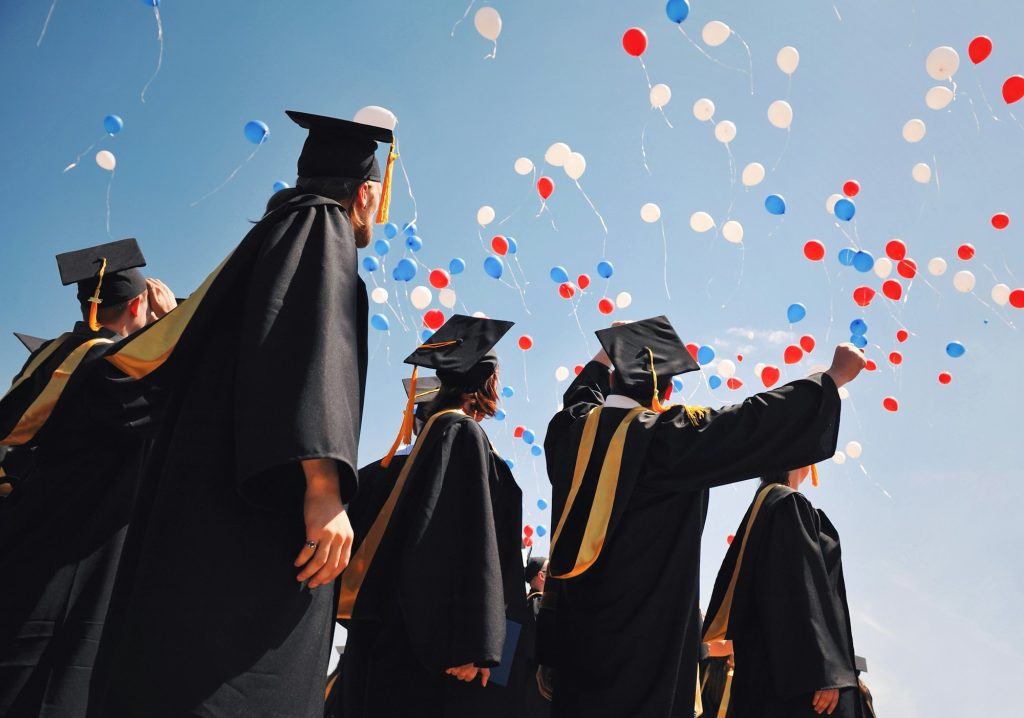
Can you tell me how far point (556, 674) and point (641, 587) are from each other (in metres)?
0.52

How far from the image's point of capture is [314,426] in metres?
1.47

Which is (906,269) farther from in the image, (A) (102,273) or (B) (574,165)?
(A) (102,273)

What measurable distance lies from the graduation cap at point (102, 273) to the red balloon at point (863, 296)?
16.0 ft

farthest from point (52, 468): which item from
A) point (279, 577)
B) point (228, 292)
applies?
point (279, 577)

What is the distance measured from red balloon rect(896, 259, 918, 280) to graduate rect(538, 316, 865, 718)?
3302 millimetres

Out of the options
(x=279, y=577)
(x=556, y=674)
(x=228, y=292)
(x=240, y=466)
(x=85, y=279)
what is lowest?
(x=556, y=674)

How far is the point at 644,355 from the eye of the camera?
344 cm

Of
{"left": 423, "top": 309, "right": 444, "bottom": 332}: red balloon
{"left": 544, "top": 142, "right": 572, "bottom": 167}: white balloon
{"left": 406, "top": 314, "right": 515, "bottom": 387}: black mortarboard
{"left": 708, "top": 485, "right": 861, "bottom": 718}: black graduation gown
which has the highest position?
{"left": 544, "top": 142, "right": 572, "bottom": 167}: white balloon

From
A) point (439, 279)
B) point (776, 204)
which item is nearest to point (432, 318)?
point (439, 279)

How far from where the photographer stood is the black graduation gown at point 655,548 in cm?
296

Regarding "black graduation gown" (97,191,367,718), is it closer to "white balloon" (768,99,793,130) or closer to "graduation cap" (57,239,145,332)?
"graduation cap" (57,239,145,332)

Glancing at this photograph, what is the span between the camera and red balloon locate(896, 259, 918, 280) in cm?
590

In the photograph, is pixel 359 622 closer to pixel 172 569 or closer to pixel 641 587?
pixel 641 587

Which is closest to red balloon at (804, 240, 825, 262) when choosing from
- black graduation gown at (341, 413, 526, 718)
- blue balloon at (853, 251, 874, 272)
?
blue balloon at (853, 251, 874, 272)
